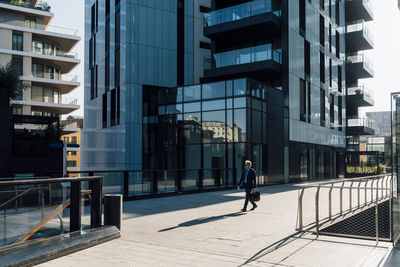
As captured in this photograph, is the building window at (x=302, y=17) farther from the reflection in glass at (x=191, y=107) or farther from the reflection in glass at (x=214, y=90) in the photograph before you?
the reflection in glass at (x=191, y=107)

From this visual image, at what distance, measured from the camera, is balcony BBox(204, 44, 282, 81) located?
87.4 ft

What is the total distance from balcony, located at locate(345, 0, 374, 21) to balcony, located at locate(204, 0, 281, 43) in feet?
61.4

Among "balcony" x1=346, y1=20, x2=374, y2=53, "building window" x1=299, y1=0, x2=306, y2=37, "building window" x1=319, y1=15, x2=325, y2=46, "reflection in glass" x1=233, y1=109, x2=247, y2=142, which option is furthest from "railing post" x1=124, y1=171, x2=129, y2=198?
"balcony" x1=346, y1=20, x2=374, y2=53

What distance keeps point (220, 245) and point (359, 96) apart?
1556 inches

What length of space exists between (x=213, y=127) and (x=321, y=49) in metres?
15.6

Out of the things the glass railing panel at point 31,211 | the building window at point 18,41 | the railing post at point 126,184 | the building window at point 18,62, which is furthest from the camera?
the building window at point 18,41

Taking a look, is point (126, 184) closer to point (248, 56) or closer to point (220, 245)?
point (220, 245)

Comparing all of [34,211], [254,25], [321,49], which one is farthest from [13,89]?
[321,49]

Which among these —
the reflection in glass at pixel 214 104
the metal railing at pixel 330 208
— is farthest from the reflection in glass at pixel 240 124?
the metal railing at pixel 330 208

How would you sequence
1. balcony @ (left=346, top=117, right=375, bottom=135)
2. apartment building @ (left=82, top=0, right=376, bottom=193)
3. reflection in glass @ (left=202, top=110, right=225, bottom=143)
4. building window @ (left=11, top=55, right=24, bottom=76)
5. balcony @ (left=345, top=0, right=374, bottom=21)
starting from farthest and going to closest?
building window @ (left=11, top=55, right=24, bottom=76) < balcony @ (left=345, top=0, right=374, bottom=21) < balcony @ (left=346, top=117, right=375, bottom=135) < apartment building @ (left=82, top=0, right=376, bottom=193) < reflection in glass @ (left=202, top=110, right=225, bottom=143)

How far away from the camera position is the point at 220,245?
7.68 m

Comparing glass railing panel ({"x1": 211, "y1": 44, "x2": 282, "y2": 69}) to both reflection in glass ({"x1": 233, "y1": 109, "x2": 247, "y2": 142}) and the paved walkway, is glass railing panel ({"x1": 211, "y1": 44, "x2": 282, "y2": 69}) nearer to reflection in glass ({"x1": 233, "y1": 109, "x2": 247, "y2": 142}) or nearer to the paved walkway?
reflection in glass ({"x1": 233, "y1": 109, "x2": 247, "y2": 142})

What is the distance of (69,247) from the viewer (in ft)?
→ 22.6

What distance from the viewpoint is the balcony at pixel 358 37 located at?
4300 centimetres
